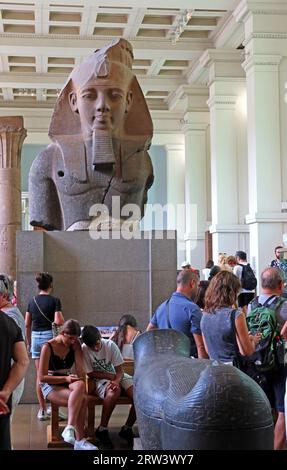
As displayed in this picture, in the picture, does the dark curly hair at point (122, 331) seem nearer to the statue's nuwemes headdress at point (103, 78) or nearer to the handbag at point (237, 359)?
the handbag at point (237, 359)

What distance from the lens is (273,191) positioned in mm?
13672

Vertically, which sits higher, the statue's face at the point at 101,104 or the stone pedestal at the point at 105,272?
the statue's face at the point at 101,104

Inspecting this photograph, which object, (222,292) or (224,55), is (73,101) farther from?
(224,55)

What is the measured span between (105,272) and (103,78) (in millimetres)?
1991

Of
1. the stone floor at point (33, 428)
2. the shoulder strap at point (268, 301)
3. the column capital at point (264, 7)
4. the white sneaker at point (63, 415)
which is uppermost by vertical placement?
the column capital at point (264, 7)

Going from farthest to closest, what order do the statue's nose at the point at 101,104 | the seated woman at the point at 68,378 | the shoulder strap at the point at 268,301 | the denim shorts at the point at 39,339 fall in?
1. the statue's nose at the point at 101,104
2. the denim shorts at the point at 39,339
3. the seated woman at the point at 68,378
4. the shoulder strap at the point at 268,301

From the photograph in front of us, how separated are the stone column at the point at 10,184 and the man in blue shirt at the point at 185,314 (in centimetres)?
878

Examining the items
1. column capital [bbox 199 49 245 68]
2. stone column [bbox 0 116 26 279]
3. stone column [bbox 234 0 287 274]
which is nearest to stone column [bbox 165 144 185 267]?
column capital [bbox 199 49 245 68]

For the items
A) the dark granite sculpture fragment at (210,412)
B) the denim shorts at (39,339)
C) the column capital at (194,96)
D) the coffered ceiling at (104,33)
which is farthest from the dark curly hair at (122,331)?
the column capital at (194,96)

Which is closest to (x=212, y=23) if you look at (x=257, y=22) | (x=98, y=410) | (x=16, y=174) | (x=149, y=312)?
(x=257, y=22)

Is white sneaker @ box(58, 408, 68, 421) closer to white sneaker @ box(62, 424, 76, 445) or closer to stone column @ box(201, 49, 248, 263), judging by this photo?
white sneaker @ box(62, 424, 76, 445)

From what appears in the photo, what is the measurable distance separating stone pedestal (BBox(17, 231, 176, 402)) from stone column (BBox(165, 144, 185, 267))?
16824mm

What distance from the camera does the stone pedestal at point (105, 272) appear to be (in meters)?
7.12

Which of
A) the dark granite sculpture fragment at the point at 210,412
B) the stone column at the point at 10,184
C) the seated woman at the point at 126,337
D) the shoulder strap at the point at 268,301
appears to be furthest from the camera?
the stone column at the point at 10,184
